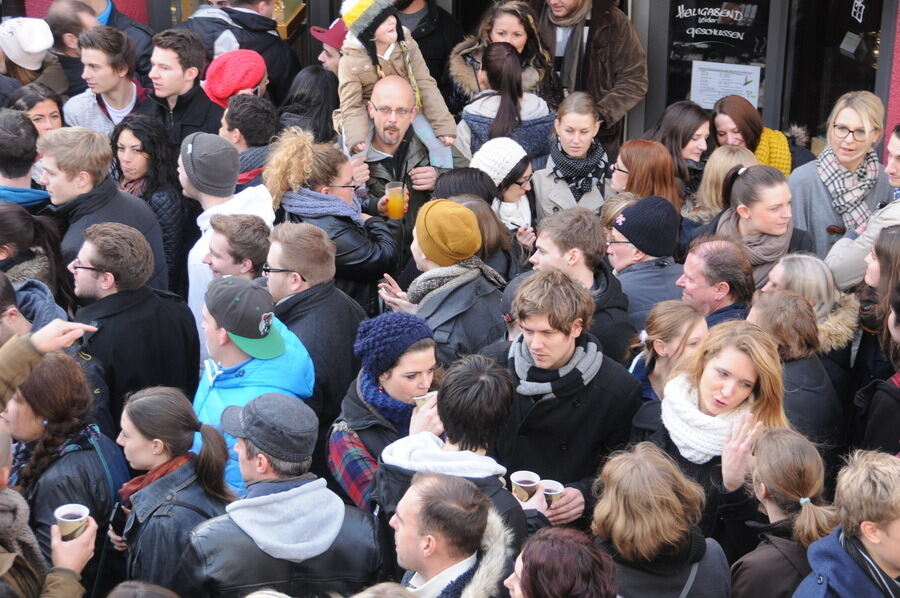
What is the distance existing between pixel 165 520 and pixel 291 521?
1.52 feet

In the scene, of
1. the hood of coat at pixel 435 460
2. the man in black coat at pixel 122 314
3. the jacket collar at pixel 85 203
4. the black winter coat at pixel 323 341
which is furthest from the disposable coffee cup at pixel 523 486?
the jacket collar at pixel 85 203

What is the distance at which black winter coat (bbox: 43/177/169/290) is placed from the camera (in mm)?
5336

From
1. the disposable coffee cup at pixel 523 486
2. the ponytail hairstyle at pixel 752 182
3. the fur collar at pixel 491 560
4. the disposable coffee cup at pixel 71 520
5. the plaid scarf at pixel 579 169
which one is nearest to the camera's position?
the fur collar at pixel 491 560

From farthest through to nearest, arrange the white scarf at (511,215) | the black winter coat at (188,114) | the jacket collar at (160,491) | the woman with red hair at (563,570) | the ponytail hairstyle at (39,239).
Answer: the black winter coat at (188,114)
the white scarf at (511,215)
the ponytail hairstyle at (39,239)
the jacket collar at (160,491)
the woman with red hair at (563,570)

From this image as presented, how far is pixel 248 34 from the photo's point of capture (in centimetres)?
756

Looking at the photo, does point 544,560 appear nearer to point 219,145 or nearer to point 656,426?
point 656,426

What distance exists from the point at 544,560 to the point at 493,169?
346 centimetres

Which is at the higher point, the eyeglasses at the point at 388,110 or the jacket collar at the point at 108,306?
the eyeglasses at the point at 388,110

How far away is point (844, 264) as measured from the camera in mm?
5449

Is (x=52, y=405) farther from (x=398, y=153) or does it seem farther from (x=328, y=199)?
(x=398, y=153)

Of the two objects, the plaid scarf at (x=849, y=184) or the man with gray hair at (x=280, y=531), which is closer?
the man with gray hair at (x=280, y=531)

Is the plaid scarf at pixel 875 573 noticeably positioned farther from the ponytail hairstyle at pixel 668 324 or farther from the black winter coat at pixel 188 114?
the black winter coat at pixel 188 114

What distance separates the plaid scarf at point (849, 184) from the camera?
607cm

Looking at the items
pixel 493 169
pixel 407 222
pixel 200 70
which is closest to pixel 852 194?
pixel 493 169
